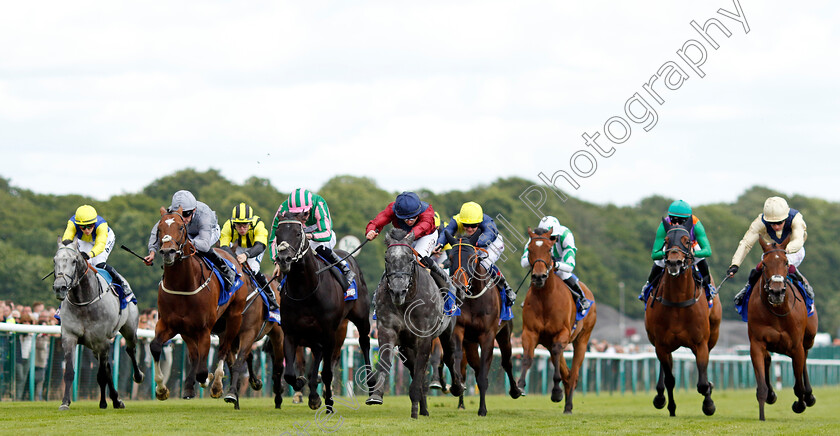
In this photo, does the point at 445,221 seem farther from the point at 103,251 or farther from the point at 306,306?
the point at 306,306

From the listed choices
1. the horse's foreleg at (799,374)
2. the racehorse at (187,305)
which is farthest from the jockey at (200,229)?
the horse's foreleg at (799,374)

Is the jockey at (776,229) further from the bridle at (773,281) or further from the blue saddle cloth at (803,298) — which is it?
the bridle at (773,281)

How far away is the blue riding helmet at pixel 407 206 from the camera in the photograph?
12.2 meters

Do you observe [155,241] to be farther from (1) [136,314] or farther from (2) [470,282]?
(2) [470,282]

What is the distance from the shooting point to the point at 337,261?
12312 mm

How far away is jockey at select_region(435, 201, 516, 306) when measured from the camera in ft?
45.2

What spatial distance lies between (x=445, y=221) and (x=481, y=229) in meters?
43.5

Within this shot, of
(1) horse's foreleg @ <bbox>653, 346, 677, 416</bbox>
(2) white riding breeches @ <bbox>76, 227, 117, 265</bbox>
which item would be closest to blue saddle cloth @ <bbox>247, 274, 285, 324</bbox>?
(2) white riding breeches @ <bbox>76, 227, 117, 265</bbox>

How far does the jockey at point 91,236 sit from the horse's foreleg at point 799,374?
777 cm

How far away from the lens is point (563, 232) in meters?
15.1

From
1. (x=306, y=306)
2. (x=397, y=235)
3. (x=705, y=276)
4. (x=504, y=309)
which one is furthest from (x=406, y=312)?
(x=705, y=276)

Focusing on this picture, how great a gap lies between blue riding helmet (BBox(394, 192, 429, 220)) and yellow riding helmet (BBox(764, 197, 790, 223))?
4.04 m

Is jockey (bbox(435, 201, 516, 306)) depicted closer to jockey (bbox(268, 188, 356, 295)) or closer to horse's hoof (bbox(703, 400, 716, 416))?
jockey (bbox(268, 188, 356, 295))

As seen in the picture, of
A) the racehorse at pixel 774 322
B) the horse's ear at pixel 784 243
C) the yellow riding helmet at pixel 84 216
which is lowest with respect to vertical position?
the racehorse at pixel 774 322
